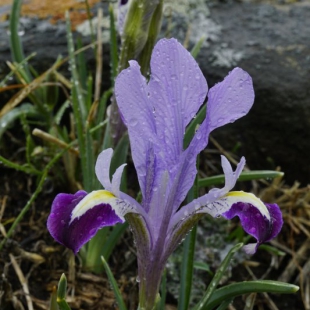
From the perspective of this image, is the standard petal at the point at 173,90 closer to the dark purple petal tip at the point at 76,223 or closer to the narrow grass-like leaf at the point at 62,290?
the dark purple petal tip at the point at 76,223

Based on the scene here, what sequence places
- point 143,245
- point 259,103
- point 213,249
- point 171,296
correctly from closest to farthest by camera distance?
1. point 143,245
2. point 171,296
3. point 213,249
4. point 259,103

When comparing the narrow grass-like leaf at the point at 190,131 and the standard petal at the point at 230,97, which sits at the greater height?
the standard petal at the point at 230,97

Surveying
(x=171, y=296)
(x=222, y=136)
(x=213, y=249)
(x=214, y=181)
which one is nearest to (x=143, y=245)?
(x=214, y=181)

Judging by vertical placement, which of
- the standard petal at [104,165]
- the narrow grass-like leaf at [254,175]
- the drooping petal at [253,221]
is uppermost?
the standard petal at [104,165]

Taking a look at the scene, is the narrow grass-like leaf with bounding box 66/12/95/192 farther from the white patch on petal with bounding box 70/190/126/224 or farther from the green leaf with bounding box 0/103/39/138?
the white patch on petal with bounding box 70/190/126/224

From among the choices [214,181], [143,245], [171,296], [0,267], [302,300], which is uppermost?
[143,245]

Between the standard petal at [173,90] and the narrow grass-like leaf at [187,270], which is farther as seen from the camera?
the narrow grass-like leaf at [187,270]

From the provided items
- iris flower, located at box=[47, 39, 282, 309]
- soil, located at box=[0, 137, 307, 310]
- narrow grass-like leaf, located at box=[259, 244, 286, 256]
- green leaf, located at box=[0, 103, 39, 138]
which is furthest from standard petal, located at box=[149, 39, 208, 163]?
green leaf, located at box=[0, 103, 39, 138]

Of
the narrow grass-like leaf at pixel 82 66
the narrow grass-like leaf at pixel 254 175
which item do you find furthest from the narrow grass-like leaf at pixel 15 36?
the narrow grass-like leaf at pixel 254 175

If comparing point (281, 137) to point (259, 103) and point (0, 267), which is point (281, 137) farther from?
point (0, 267)

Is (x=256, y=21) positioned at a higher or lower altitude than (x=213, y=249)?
higher
